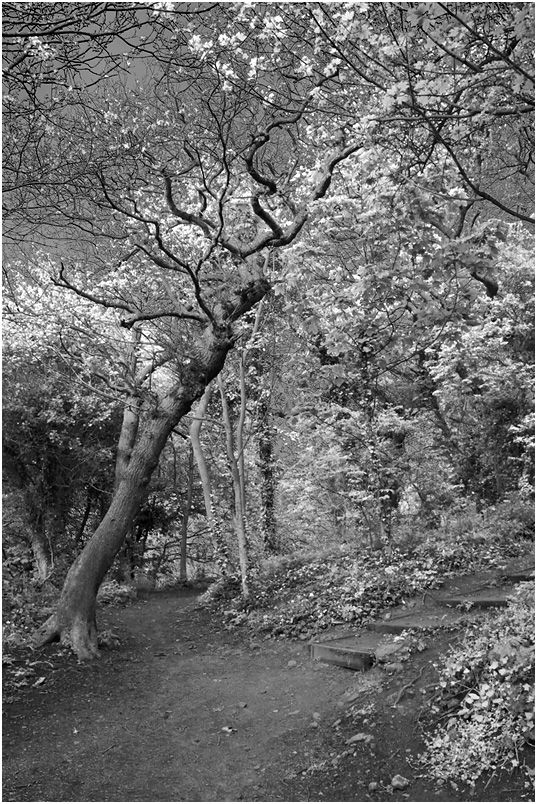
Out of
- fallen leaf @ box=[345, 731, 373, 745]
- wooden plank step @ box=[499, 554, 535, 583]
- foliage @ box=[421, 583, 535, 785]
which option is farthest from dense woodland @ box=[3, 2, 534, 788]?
fallen leaf @ box=[345, 731, 373, 745]

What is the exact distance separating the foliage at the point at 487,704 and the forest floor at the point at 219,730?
0.43ft

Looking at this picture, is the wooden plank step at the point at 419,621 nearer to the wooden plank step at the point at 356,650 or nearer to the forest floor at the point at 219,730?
the wooden plank step at the point at 356,650

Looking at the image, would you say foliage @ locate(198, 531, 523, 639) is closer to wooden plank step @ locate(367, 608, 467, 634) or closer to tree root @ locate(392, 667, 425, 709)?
wooden plank step @ locate(367, 608, 467, 634)

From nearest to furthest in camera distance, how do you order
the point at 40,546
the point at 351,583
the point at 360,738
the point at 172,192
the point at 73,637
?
the point at 360,738 → the point at 73,637 → the point at 172,192 → the point at 351,583 → the point at 40,546

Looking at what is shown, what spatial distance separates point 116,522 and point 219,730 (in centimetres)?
286

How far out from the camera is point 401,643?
5.38m

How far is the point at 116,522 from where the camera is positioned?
23.2ft

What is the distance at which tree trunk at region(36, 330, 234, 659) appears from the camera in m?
6.43

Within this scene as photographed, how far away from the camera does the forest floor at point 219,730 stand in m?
3.79

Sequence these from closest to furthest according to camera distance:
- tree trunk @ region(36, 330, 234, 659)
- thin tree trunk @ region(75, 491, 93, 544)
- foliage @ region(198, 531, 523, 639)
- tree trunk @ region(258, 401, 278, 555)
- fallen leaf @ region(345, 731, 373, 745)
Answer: fallen leaf @ region(345, 731, 373, 745)
tree trunk @ region(36, 330, 234, 659)
foliage @ region(198, 531, 523, 639)
thin tree trunk @ region(75, 491, 93, 544)
tree trunk @ region(258, 401, 278, 555)

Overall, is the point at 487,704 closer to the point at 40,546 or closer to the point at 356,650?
the point at 356,650

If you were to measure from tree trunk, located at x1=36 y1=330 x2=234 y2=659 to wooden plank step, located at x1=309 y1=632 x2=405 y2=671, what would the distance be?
2.44 meters

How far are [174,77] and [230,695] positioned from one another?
232 inches

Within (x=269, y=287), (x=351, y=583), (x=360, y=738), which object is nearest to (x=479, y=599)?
(x=351, y=583)
